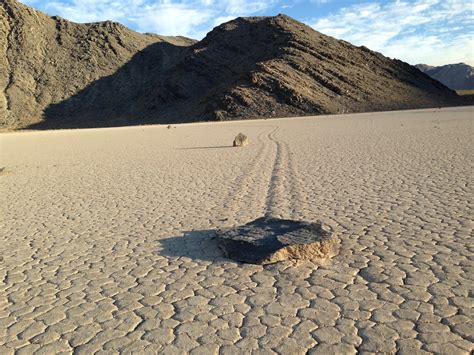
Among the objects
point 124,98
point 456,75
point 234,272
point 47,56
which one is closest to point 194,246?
point 234,272

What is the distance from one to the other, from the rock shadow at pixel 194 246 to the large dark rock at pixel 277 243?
15cm

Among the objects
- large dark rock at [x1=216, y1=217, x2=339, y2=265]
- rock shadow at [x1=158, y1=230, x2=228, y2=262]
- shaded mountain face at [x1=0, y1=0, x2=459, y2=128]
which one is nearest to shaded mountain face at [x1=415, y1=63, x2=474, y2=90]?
shaded mountain face at [x1=0, y1=0, x2=459, y2=128]

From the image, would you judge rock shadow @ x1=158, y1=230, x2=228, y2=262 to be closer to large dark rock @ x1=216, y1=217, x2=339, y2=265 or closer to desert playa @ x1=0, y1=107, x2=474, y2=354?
desert playa @ x1=0, y1=107, x2=474, y2=354

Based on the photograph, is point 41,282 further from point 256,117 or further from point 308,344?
point 256,117

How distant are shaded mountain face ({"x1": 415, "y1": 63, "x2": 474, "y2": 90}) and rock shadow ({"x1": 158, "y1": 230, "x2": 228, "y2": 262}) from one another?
154020 mm

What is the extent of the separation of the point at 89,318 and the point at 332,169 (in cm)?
831

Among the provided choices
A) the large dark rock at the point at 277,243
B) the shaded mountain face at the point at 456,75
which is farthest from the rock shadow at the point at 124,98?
the shaded mountain face at the point at 456,75

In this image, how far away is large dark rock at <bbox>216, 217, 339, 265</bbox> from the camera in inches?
191

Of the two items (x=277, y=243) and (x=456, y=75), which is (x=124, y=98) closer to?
(x=277, y=243)

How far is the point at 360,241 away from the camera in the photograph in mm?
5477

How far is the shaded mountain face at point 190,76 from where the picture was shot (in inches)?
2216

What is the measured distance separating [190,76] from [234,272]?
65282 millimetres

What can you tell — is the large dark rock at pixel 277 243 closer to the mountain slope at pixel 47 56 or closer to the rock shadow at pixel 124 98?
the rock shadow at pixel 124 98

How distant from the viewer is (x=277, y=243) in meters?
4.94
